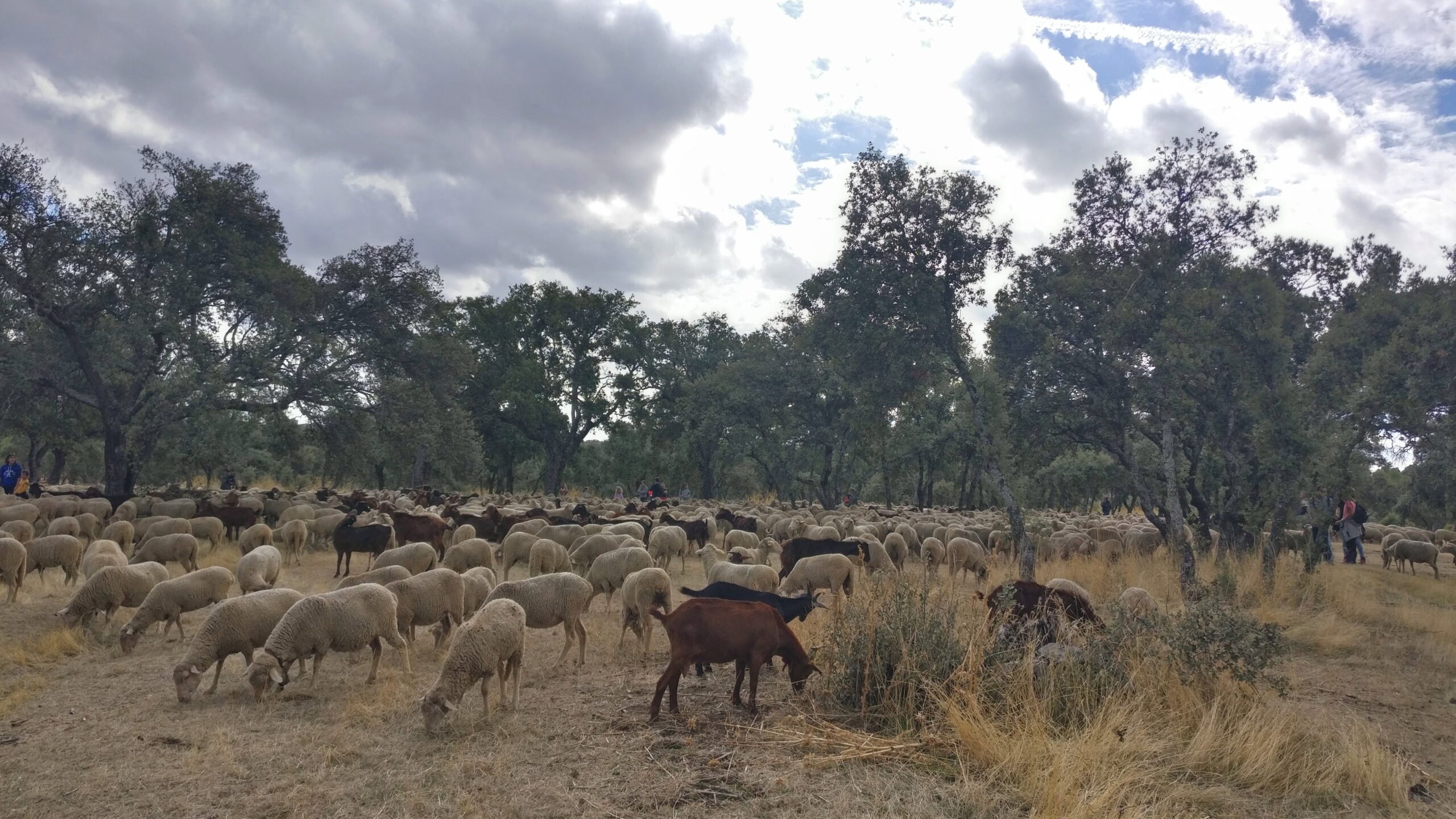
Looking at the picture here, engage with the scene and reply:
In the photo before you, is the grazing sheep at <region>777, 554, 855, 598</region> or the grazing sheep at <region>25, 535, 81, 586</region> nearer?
the grazing sheep at <region>777, 554, 855, 598</region>

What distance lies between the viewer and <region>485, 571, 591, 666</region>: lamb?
8.62 meters

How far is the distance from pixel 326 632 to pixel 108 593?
4.36 meters

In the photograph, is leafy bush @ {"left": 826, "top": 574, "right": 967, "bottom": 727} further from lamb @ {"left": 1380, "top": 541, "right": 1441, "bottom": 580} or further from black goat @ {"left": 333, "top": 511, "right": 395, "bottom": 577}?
lamb @ {"left": 1380, "top": 541, "right": 1441, "bottom": 580}

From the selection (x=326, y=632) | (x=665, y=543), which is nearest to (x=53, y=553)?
(x=326, y=632)

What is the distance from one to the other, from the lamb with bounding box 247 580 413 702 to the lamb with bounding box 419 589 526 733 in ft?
3.74

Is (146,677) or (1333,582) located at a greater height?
(1333,582)

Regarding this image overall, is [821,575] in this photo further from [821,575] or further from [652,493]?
[652,493]

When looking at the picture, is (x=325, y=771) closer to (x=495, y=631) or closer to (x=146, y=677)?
(x=495, y=631)

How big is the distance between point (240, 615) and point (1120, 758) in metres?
8.44

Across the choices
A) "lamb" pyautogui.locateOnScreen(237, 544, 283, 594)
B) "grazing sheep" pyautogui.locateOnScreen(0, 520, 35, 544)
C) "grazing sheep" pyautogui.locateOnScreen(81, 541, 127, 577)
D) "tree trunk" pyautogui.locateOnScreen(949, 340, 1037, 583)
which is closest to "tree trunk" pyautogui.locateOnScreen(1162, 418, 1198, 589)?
"tree trunk" pyautogui.locateOnScreen(949, 340, 1037, 583)

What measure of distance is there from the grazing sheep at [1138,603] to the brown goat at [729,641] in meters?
3.61

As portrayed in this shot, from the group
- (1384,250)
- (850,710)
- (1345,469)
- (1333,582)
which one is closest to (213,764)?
(850,710)

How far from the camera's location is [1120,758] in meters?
5.61

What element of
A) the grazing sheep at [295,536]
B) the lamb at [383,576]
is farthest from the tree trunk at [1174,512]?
the grazing sheep at [295,536]
